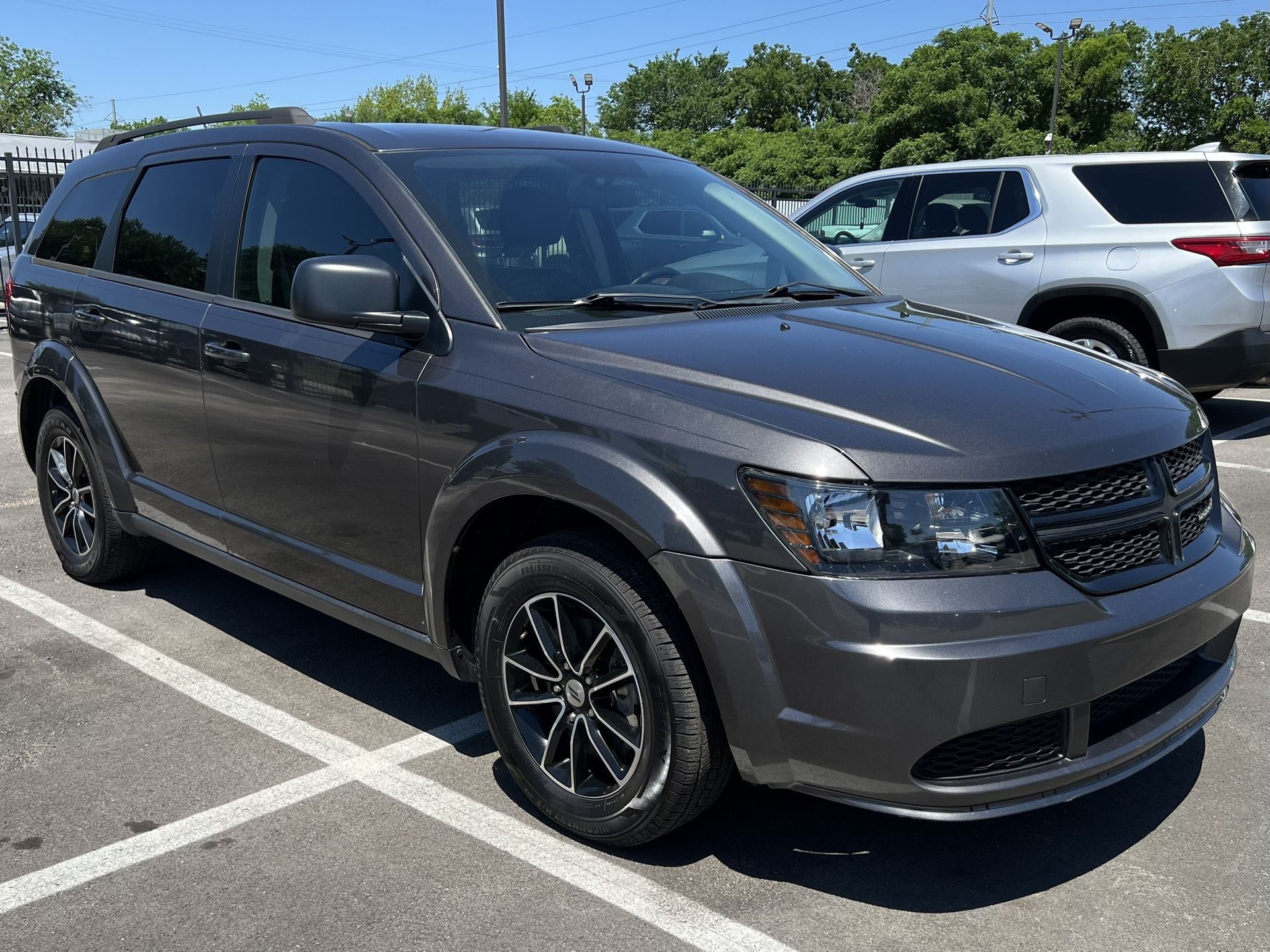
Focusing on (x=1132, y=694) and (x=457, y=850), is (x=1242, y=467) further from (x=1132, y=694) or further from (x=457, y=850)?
(x=457, y=850)

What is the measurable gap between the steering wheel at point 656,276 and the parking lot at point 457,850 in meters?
1.53

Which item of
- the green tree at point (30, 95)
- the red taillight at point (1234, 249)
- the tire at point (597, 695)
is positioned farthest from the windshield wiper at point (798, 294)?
the green tree at point (30, 95)

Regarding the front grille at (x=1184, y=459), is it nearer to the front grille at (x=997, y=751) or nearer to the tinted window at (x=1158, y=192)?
the front grille at (x=997, y=751)

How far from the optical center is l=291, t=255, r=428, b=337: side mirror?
10.5 feet

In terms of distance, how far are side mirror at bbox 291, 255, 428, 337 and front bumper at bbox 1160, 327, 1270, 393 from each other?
6081 mm

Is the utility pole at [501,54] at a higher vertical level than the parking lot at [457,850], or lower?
higher

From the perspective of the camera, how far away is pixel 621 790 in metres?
2.93

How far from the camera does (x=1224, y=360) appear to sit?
25.0 feet

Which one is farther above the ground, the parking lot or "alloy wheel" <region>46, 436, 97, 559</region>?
"alloy wheel" <region>46, 436, 97, 559</region>

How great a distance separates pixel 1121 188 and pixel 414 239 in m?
6.29

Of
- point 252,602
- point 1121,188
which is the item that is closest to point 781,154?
point 1121,188

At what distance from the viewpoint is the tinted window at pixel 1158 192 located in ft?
25.5

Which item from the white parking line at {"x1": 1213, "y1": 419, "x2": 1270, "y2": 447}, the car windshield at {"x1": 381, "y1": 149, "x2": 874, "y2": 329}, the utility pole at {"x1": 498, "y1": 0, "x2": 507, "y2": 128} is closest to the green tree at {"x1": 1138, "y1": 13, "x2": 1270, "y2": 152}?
the utility pole at {"x1": 498, "y1": 0, "x2": 507, "y2": 128}

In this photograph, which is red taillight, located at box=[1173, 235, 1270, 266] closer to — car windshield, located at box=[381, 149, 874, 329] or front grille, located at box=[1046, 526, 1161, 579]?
car windshield, located at box=[381, 149, 874, 329]
